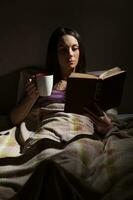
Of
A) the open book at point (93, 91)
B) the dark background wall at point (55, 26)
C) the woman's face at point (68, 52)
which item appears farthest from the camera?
the dark background wall at point (55, 26)

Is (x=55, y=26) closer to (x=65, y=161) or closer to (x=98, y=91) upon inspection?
(x=98, y=91)

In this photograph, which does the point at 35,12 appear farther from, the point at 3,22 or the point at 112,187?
the point at 112,187

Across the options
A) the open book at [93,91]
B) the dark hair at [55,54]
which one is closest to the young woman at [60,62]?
the dark hair at [55,54]

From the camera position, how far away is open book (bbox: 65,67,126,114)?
1.70 meters

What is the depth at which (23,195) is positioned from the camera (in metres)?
1.21

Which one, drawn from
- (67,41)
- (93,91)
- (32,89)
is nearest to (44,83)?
(32,89)

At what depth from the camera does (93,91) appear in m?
A: 1.72

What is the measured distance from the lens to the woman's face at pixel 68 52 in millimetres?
1977

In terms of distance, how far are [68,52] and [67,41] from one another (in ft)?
0.19

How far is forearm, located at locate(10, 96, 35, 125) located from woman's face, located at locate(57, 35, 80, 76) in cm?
25

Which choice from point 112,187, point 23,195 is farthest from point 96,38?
point 23,195

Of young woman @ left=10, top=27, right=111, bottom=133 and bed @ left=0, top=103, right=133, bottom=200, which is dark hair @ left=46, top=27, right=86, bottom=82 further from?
bed @ left=0, top=103, right=133, bottom=200

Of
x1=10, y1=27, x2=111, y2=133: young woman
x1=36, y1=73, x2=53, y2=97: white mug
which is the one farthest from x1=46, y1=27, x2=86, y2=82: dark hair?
x1=36, y1=73, x2=53, y2=97: white mug

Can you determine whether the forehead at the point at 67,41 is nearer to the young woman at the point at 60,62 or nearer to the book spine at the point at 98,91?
the young woman at the point at 60,62
